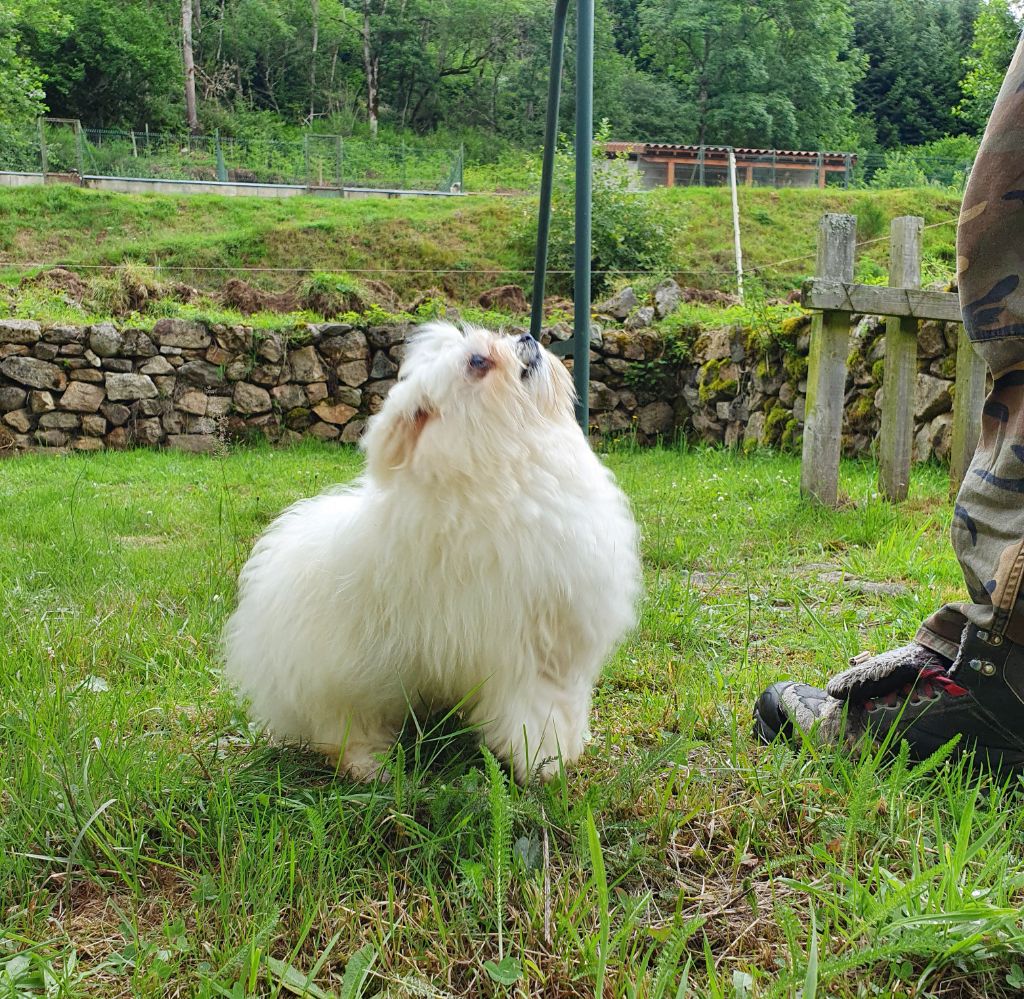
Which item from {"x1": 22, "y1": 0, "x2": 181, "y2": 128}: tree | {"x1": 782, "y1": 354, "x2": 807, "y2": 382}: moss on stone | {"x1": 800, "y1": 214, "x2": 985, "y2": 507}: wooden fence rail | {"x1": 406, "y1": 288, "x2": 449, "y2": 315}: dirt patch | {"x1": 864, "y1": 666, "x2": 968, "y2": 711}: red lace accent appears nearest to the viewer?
{"x1": 864, "y1": 666, "x2": 968, "y2": 711}: red lace accent

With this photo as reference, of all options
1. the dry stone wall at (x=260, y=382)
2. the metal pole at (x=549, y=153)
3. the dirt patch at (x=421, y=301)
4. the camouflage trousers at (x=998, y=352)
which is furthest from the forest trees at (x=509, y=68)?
the camouflage trousers at (x=998, y=352)

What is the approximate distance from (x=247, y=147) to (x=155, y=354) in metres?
15.8

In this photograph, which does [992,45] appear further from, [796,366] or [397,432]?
[397,432]

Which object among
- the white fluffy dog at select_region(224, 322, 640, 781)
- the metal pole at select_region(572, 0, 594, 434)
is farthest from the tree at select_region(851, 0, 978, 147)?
the white fluffy dog at select_region(224, 322, 640, 781)

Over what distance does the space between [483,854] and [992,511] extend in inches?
43.7

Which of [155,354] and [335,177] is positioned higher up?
[335,177]

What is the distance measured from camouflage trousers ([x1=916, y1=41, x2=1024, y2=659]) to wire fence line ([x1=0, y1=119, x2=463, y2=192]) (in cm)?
2222

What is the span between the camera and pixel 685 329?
9289 millimetres

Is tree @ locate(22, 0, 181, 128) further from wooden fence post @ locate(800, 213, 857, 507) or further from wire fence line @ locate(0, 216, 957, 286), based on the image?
wooden fence post @ locate(800, 213, 857, 507)

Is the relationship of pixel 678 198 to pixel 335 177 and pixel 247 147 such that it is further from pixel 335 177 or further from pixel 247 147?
pixel 247 147

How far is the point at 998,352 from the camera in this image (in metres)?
1.56

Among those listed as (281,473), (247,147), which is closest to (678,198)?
(247,147)

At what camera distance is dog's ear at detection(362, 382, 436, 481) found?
1604 mm

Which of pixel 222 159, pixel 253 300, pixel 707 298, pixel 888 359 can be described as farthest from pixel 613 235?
pixel 222 159
